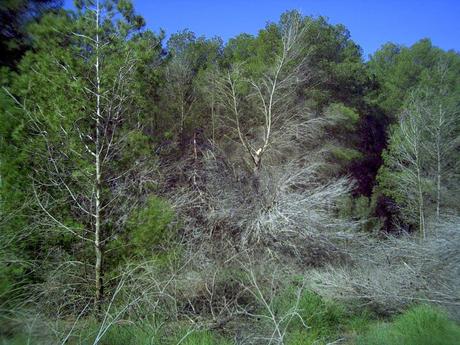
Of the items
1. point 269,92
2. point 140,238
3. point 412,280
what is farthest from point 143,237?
point 269,92

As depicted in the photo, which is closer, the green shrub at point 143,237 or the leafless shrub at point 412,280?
the green shrub at point 143,237

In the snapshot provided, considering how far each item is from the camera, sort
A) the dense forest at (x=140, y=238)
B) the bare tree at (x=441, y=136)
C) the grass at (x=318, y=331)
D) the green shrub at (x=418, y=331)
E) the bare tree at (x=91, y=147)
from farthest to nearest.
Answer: the bare tree at (x=441, y=136)
the bare tree at (x=91, y=147)
the dense forest at (x=140, y=238)
the green shrub at (x=418, y=331)
the grass at (x=318, y=331)

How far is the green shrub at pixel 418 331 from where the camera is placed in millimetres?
6598

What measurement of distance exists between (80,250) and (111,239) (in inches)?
24.4

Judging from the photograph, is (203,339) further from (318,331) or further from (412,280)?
(412,280)

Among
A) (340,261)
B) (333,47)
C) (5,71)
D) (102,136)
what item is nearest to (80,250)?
(102,136)

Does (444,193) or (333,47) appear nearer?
(444,193)

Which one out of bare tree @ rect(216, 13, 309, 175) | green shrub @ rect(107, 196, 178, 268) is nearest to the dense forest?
green shrub @ rect(107, 196, 178, 268)

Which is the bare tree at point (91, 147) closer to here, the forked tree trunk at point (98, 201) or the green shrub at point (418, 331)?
the forked tree trunk at point (98, 201)

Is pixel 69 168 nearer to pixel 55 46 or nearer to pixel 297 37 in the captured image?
pixel 55 46

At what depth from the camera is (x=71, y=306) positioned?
791 cm

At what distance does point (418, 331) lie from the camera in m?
7.12

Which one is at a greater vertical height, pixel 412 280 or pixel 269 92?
pixel 269 92

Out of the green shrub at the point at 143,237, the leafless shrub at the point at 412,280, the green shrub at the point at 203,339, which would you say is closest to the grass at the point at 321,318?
the leafless shrub at the point at 412,280
